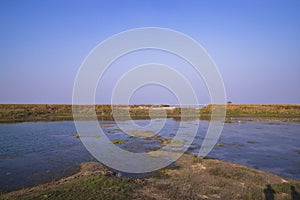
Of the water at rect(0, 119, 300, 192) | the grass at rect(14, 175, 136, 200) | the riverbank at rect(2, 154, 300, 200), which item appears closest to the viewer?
the grass at rect(14, 175, 136, 200)

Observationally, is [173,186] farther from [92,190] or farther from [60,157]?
[60,157]

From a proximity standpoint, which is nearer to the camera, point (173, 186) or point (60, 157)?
point (173, 186)

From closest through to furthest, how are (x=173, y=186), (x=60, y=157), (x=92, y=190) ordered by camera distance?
(x=92, y=190)
(x=173, y=186)
(x=60, y=157)

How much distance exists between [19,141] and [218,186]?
1619cm

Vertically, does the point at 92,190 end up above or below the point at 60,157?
above

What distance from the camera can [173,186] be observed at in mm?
8617

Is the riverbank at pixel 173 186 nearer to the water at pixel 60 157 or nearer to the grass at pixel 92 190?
the grass at pixel 92 190

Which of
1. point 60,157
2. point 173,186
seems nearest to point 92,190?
point 173,186

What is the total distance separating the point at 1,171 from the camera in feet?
35.2

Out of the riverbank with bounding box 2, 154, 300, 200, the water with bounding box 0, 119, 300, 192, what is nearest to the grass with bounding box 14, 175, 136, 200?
the riverbank with bounding box 2, 154, 300, 200

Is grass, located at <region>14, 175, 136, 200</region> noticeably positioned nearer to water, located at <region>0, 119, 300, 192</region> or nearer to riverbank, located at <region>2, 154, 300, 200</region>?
riverbank, located at <region>2, 154, 300, 200</region>

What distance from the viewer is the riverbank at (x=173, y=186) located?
288 inches

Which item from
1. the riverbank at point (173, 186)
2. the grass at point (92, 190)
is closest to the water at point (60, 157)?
the riverbank at point (173, 186)

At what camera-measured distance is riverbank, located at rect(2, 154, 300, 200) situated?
7.31 m
